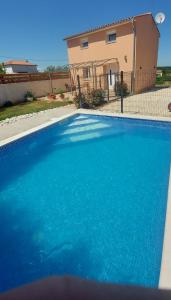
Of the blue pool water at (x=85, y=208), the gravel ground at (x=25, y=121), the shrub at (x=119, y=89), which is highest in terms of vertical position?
the shrub at (x=119, y=89)

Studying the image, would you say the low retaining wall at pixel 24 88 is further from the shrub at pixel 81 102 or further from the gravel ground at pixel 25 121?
the shrub at pixel 81 102

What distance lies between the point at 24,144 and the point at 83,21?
27862 mm

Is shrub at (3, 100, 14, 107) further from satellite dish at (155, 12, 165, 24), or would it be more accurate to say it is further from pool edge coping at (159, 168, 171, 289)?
pool edge coping at (159, 168, 171, 289)

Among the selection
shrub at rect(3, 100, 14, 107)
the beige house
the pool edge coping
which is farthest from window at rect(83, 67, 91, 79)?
the pool edge coping

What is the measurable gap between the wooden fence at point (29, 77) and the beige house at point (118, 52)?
256cm

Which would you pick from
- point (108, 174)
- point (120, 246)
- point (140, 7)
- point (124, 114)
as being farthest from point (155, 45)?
point (120, 246)

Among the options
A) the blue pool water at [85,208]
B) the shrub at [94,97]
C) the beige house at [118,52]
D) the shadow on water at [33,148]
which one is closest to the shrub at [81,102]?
the shrub at [94,97]

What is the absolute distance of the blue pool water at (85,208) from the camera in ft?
13.2

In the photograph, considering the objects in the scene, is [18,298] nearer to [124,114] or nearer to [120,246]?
[120,246]

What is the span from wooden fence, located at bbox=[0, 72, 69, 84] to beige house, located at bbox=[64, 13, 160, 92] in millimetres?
2561

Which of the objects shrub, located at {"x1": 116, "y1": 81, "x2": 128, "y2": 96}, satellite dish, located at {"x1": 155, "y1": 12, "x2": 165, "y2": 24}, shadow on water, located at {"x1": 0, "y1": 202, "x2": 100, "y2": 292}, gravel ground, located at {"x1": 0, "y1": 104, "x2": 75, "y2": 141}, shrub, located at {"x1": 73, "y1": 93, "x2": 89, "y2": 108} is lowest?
shadow on water, located at {"x1": 0, "y1": 202, "x2": 100, "y2": 292}

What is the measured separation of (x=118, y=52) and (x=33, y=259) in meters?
21.1

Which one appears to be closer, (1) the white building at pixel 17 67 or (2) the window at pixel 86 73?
(2) the window at pixel 86 73

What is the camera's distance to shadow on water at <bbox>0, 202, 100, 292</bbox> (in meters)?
3.93
